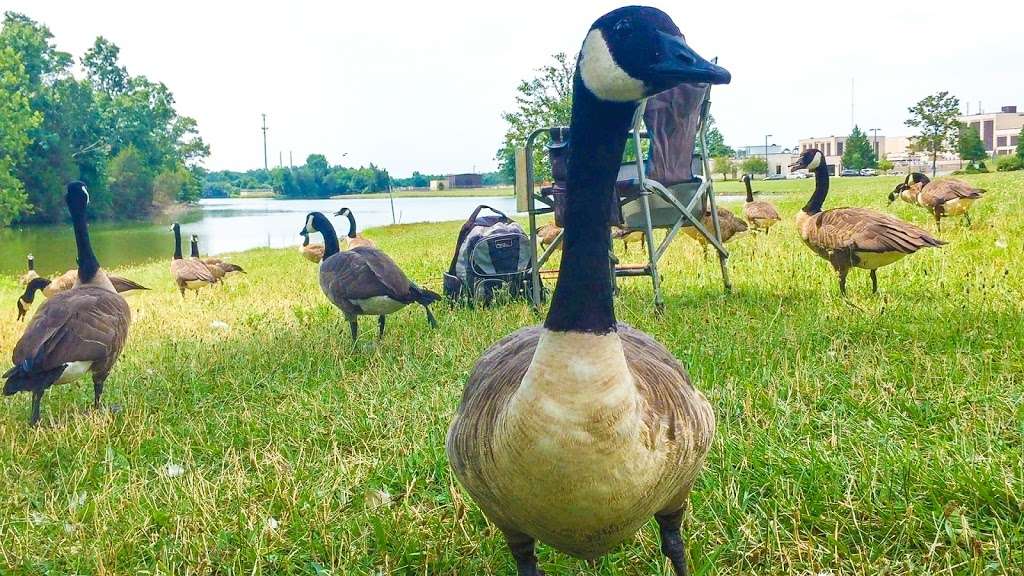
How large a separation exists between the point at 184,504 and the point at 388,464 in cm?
86

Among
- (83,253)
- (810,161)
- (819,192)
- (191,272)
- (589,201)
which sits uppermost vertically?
(810,161)

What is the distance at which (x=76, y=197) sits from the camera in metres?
5.71

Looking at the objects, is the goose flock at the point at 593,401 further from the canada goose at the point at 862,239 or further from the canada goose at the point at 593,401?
the canada goose at the point at 862,239

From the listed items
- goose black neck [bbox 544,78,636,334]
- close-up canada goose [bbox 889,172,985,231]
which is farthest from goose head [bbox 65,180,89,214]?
close-up canada goose [bbox 889,172,985,231]

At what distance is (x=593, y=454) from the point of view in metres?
1.70

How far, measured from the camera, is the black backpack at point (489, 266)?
6660 millimetres

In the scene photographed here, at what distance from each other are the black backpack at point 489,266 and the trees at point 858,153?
74775 mm

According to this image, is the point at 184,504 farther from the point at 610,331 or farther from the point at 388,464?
the point at 610,331

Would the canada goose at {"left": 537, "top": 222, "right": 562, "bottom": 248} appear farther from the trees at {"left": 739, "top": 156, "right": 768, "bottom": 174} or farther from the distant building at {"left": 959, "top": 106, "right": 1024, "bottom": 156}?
the distant building at {"left": 959, "top": 106, "right": 1024, "bottom": 156}

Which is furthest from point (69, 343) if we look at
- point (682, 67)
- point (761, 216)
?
point (761, 216)

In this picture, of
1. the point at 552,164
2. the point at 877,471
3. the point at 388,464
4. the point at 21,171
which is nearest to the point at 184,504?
the point at 388,464

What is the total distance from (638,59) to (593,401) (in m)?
0.88

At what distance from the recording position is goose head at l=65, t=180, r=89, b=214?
5.68 m

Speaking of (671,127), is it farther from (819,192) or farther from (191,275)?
(191,275)
